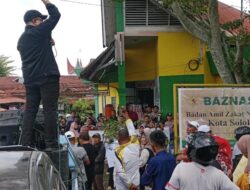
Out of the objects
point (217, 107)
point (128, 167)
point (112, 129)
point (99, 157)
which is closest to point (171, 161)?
point (128, 167)

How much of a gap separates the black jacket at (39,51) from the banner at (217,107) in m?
3.73

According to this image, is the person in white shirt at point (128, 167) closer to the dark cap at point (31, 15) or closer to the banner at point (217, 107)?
the banner at point (217, 107)

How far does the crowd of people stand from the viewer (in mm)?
4738

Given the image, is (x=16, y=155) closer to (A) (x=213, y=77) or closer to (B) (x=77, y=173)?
(B) (x=77, y=173)

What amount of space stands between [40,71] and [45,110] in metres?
→ 0.45

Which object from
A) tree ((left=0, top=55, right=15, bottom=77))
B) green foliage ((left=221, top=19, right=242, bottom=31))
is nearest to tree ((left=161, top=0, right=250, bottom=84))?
green foliage ((left=221, top=19, right=242, bottom=31))

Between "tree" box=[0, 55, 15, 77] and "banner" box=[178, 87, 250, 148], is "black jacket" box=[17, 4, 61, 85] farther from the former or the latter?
"tree" box=[0, 55, 15, 77]

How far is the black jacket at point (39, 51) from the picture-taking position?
21.0 ft

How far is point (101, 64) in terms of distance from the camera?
817 inches

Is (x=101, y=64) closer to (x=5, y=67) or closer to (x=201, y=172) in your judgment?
(x=201, y=172)

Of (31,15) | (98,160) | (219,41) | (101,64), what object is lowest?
(98,160)

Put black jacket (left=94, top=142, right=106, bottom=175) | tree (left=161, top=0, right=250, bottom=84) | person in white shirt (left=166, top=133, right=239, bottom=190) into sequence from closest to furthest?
1. person in white shirt (left=166, top=133, right=239, bottom=190)
2. black jacket (left=94, top=142, right=106, bottom=175)
3. tree (left=161, top=0, right=250, bottom=84)

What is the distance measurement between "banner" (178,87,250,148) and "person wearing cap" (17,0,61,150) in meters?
3.69

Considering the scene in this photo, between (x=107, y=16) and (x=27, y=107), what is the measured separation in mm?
15849
